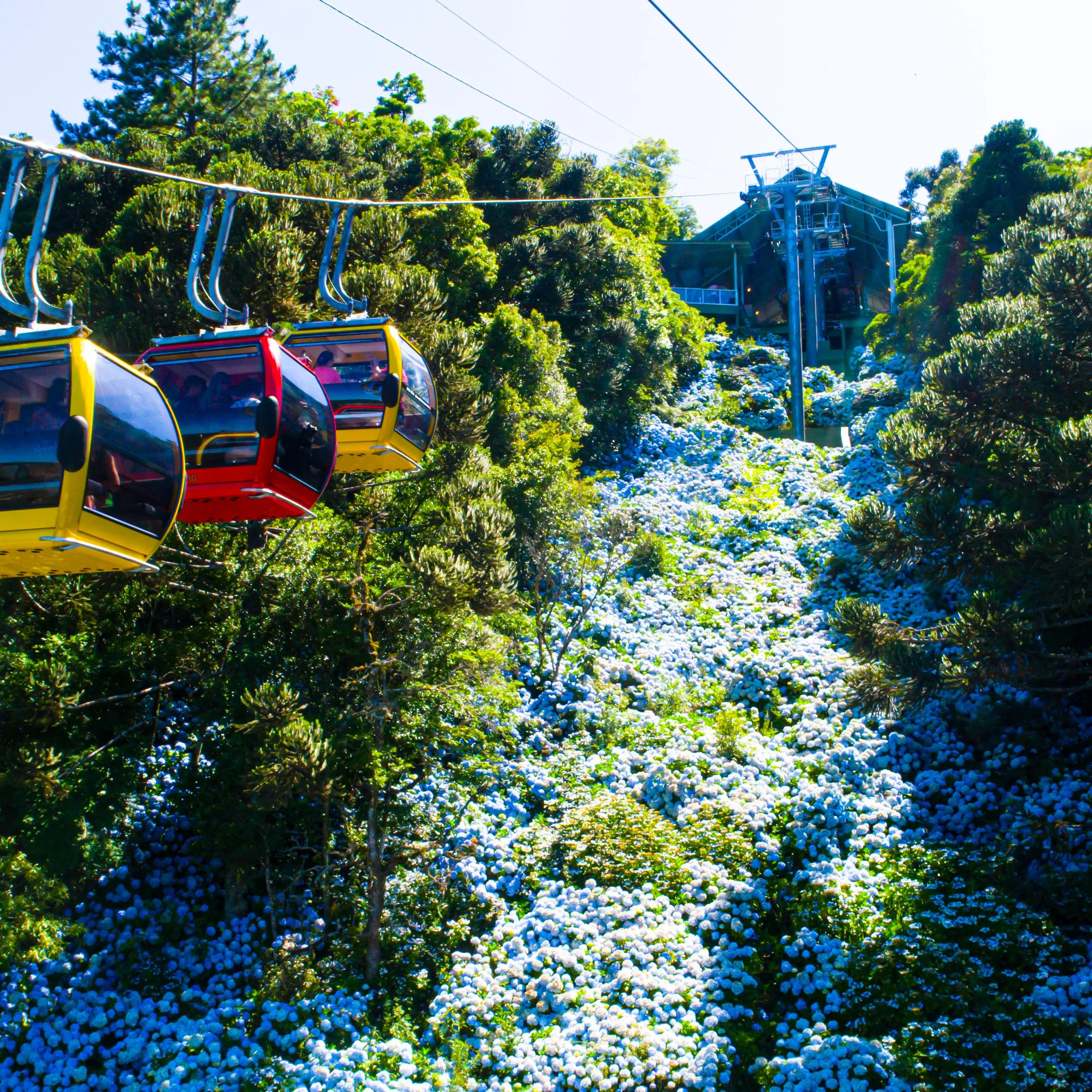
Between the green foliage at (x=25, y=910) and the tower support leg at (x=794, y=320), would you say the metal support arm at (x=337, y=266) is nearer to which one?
the green foliage at (x=25, y=910)

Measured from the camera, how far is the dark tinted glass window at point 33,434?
24.3 feet

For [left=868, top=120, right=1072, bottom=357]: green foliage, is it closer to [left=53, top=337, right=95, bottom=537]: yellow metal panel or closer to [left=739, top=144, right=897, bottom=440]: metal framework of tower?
[left=739, top=144, right=897, bottom=440]: metal framework of tower

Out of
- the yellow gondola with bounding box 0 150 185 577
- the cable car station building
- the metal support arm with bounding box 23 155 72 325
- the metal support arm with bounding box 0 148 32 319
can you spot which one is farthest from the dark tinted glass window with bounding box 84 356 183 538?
the cable car station building

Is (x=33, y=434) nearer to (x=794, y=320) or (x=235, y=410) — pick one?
(x=235, y=410)

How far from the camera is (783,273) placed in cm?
5156

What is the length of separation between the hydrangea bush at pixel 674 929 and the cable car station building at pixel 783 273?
35046 millimetres

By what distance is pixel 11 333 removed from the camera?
778cm

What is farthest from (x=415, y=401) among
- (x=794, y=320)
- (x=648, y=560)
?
(x=794, y=320)

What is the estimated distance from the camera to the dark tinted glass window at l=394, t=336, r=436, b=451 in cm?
1223

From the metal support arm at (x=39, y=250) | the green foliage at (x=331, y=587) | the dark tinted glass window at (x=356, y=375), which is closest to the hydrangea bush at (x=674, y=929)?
the green foliage at (x=331, y=587)

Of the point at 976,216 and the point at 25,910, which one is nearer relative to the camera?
the point at 25,910

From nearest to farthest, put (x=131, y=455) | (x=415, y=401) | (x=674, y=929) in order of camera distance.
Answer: (x=131, y=455) → (x=674, y=929) → (x=415, y=401)

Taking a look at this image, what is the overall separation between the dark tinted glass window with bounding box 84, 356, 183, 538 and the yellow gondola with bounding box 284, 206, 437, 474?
12.4 ft

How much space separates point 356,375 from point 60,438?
527 cm
